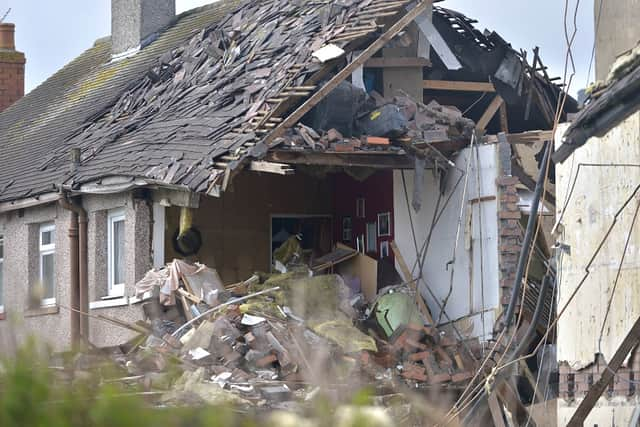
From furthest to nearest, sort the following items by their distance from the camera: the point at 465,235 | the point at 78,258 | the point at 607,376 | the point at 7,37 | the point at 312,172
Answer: the point at 7,37 < the point at 78,258 < the point at 312,172 < the point at 465,235 < the point at 607,376

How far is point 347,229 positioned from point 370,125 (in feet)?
8.70

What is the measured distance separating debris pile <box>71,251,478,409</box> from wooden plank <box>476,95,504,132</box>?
377 centimetres

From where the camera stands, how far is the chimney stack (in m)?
23.8

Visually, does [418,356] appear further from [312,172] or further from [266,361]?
[312,172]

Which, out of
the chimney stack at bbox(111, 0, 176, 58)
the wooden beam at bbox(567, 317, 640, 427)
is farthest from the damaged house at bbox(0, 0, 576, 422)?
the wooden beam at bbox(567, 317, 640, 427)

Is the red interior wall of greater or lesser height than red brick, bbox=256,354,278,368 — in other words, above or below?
above

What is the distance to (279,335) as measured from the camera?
13.3 meters

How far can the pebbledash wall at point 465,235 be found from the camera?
14.7 metres

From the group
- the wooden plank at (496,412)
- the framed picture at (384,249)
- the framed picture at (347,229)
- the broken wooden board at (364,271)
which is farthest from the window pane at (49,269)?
the wooden plank at (496,412)

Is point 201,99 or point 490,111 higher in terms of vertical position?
point 201,99

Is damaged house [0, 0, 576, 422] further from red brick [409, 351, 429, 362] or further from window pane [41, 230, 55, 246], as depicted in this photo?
red brick [409, 351, 429, 362]

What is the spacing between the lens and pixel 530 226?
10.6 meters

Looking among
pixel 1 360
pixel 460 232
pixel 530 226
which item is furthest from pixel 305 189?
pixel 1 360

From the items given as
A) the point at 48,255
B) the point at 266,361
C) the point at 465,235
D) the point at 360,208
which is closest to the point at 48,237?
the point at 48,255
